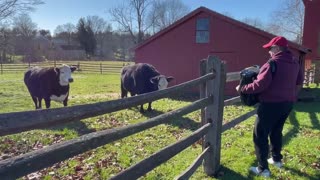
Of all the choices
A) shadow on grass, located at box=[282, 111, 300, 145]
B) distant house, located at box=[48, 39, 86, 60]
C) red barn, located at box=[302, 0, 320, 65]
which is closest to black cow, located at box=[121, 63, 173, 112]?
shadow on grass, located at box=[282, 111, 300, 145]

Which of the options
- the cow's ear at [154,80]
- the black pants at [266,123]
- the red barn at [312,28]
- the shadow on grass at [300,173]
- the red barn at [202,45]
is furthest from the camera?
the red barn at [312,28]

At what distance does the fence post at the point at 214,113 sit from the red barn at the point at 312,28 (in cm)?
2217

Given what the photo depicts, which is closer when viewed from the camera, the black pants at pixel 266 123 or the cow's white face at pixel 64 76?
the black pants at pixel 266 123

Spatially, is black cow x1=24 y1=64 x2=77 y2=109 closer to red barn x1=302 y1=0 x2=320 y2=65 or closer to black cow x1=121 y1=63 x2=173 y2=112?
black cow x1=121 y1=63 x2=173 y2=112

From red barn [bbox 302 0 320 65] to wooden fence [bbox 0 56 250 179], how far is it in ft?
73.0

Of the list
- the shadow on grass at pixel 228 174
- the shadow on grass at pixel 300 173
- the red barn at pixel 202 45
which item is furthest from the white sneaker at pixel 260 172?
the red barn at pixel 202 45

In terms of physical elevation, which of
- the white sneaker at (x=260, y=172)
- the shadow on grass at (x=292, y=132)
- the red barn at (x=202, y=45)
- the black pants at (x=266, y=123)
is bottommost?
the shadow on grass at (x=292, y=132)

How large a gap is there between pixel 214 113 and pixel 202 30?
575 inches

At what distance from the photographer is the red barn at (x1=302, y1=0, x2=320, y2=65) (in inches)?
952

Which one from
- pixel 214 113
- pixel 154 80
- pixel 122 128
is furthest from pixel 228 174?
pixel 154 80

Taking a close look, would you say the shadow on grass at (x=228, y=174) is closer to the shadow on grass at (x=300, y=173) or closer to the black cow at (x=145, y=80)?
the shadow on grass at (x=300, y=173)

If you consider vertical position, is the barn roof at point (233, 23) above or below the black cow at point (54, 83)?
above

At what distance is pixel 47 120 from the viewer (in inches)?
80.2

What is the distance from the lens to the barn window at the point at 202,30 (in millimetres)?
18734
